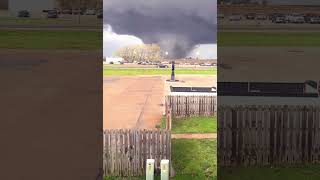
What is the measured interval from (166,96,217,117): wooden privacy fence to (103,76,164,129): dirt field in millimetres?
369

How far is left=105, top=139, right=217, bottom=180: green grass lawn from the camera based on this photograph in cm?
616

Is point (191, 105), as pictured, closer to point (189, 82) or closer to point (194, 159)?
point (194, 159)

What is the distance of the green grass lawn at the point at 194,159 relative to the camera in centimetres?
616

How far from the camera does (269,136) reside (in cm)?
635

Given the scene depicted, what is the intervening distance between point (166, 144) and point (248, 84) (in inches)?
197
